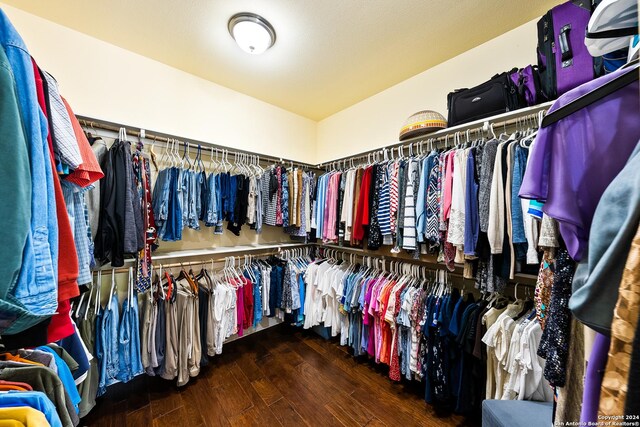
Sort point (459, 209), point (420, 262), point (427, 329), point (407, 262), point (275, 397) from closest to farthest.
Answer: point (459, 209)
point (427, 329)
point (275, 397)
point (420, 262)
point (407, 262)

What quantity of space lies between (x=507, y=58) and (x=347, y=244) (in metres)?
2.02

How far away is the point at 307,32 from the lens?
172 cm

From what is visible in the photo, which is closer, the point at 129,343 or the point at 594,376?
the point at 594,376

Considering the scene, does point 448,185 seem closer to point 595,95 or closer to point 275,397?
point 595,95

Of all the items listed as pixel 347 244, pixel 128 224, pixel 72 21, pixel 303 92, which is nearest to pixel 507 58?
pixel 303 92

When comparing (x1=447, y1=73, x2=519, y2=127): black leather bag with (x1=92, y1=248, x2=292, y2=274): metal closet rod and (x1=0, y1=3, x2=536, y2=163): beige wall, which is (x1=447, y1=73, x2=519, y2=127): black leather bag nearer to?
(x1=0, y1=3, x2=536, y2=163): beige wall

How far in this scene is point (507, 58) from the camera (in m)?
1.71

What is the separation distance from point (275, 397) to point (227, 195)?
68.1 inches

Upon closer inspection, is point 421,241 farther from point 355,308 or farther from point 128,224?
point 128,224

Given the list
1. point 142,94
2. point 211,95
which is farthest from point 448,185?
point 142,94

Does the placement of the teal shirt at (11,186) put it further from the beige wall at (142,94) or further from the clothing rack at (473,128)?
the clothing rack at (473,128)

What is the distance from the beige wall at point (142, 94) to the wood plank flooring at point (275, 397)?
2194 millimetres

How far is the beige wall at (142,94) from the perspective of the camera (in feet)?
5.48

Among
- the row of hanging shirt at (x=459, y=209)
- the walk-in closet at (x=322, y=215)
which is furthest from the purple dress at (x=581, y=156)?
the row of hanging shirt at (x=459, y=209)
